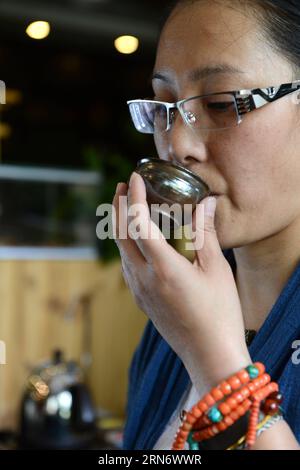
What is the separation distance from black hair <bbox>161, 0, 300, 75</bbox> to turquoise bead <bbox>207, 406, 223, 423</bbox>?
1.34ft

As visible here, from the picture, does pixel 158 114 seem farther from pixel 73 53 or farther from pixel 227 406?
pixel 73 53

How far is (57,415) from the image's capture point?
208cm

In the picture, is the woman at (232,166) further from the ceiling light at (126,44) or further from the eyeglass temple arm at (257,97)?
the ceiling light at (126,44)

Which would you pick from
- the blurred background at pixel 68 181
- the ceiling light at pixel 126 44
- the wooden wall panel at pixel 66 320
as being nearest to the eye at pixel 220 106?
the blurred background at pixel 68 181

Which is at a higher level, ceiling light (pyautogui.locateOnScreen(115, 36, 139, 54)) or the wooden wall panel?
ceiling light (pyautogui.locateOnScreen(115, 36, 139, 54))

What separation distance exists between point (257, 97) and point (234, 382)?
32 centimetres

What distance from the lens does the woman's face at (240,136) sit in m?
0.76

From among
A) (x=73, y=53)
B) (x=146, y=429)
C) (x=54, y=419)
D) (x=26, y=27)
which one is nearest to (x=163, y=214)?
(x=146, y=429)

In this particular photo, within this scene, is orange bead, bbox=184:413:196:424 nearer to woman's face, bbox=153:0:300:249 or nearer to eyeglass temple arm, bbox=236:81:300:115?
woman's face, bbox=153:0:300:249

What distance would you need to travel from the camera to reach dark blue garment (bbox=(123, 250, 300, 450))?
29.8 inches

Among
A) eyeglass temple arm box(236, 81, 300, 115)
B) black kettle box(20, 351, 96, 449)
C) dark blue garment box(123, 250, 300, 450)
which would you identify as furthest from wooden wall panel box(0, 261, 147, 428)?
eyeglass temple arm box(236, 81, 300, 115)

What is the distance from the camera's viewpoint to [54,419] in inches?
81.1

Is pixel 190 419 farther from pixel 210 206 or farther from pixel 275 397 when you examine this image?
pixel 210 206

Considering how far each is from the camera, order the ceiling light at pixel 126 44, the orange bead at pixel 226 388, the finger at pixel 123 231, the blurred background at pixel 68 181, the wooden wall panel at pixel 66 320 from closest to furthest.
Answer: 1. the orange bead at pixel 226 388
2. the finger at pixel 123 231
3. the blurred background at pixel 68 181
4. the ceiling light at pixel 126 44
5. the wooden wall panel at pixel 66 320
